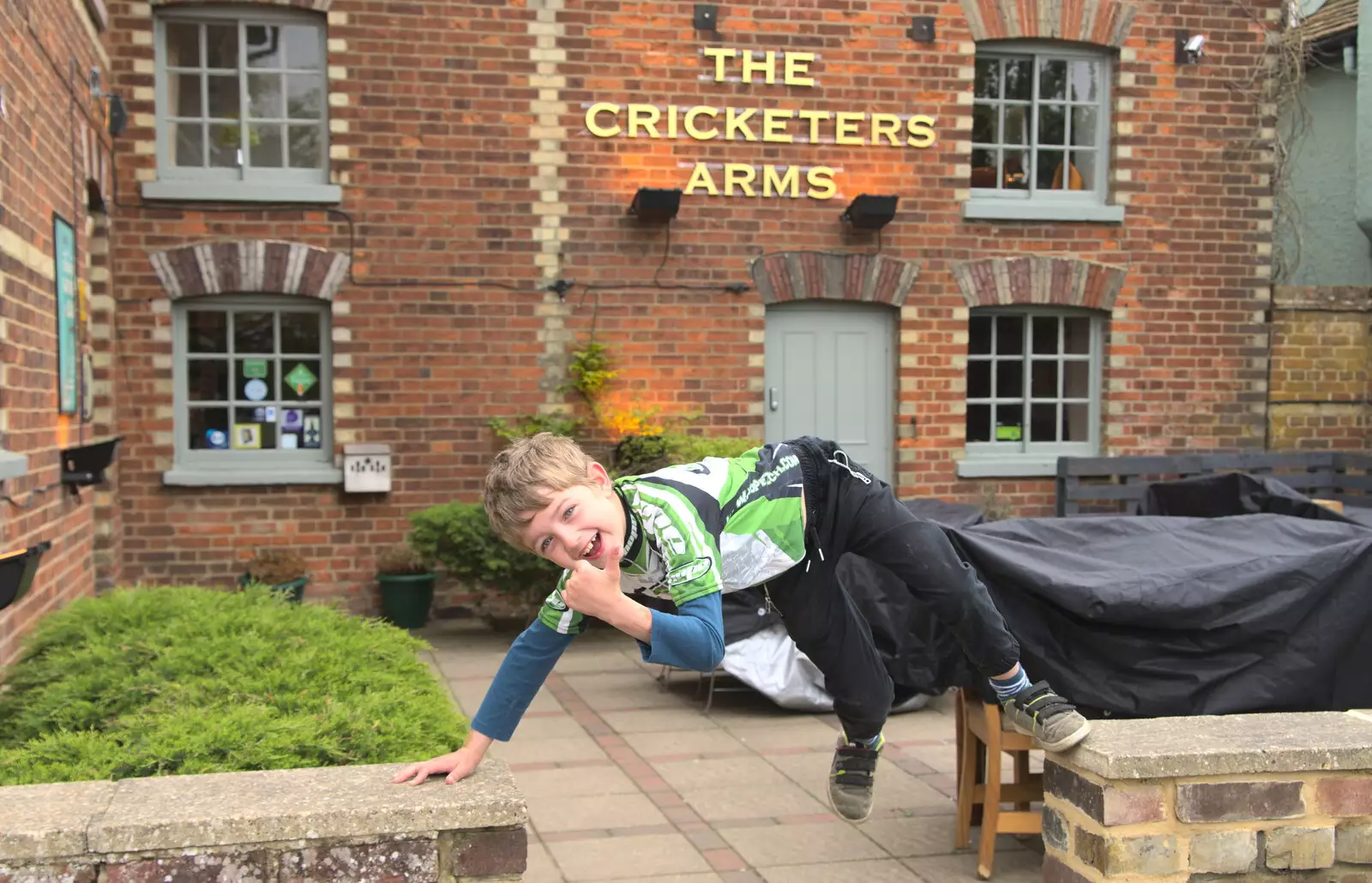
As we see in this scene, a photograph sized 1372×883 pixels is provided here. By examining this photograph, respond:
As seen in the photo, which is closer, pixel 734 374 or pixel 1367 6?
pixel 734 374

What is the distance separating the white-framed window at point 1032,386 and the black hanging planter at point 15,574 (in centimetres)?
832

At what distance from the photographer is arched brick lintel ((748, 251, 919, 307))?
10388 mm

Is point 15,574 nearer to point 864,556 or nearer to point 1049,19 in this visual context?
point 864,556

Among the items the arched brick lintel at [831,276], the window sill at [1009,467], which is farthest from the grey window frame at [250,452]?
the window sill at [1009,467]

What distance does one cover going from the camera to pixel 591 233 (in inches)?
400

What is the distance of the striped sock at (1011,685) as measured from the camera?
387 cm

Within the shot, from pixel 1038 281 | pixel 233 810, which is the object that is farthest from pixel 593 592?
pixel 1038 281

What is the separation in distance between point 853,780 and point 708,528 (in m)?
1.43

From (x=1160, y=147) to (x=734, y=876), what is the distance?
8.64 m

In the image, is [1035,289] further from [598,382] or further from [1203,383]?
[598,382]

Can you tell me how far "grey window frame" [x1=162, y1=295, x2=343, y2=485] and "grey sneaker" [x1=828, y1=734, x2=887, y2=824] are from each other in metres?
6.39

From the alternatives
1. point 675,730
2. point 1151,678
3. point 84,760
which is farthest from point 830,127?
point 84,760

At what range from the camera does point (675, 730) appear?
21.9 feet

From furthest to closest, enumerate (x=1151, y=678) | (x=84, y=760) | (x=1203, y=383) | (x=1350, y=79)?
(x=1350, y=79), (x=1203, y=383), (x=1151, y=678), (x=84, y=760)
